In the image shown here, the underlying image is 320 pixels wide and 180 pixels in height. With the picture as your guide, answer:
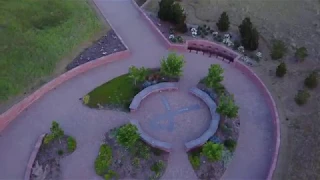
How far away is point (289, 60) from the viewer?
31938 mm

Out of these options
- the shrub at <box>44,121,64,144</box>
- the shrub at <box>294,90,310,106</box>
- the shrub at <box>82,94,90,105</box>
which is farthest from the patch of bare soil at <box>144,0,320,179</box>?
the shrub at <box>44,121,64,144</box>

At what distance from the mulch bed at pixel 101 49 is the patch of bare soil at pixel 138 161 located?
777 cm

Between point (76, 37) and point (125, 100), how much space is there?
7.64 meters

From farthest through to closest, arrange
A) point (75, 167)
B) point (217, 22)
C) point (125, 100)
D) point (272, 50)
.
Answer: point (217, 22), point (272, 50), point (125, 100), point (75, 167)

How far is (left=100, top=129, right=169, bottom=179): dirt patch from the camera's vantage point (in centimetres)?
2458

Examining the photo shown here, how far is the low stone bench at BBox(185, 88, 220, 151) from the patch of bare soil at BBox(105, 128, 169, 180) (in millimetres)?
1862

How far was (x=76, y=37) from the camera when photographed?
32.3m

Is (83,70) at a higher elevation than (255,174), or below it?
higher

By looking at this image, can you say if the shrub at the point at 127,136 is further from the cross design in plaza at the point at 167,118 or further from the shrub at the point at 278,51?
the shrub at the point at 278,51

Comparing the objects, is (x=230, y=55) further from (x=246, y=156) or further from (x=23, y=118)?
(x=23, y=118)

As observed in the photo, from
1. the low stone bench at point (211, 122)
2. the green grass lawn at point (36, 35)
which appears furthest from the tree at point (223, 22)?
the green grass lawn at point (36, 35)

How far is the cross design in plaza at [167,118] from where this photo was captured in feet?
88.7

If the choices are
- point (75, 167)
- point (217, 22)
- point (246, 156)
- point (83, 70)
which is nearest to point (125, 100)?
point (83, 70)

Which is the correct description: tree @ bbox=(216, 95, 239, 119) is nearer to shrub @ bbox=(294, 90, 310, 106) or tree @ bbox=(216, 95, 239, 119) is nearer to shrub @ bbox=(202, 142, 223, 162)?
shrub @ bbox=(202, 142, 223, 162)
